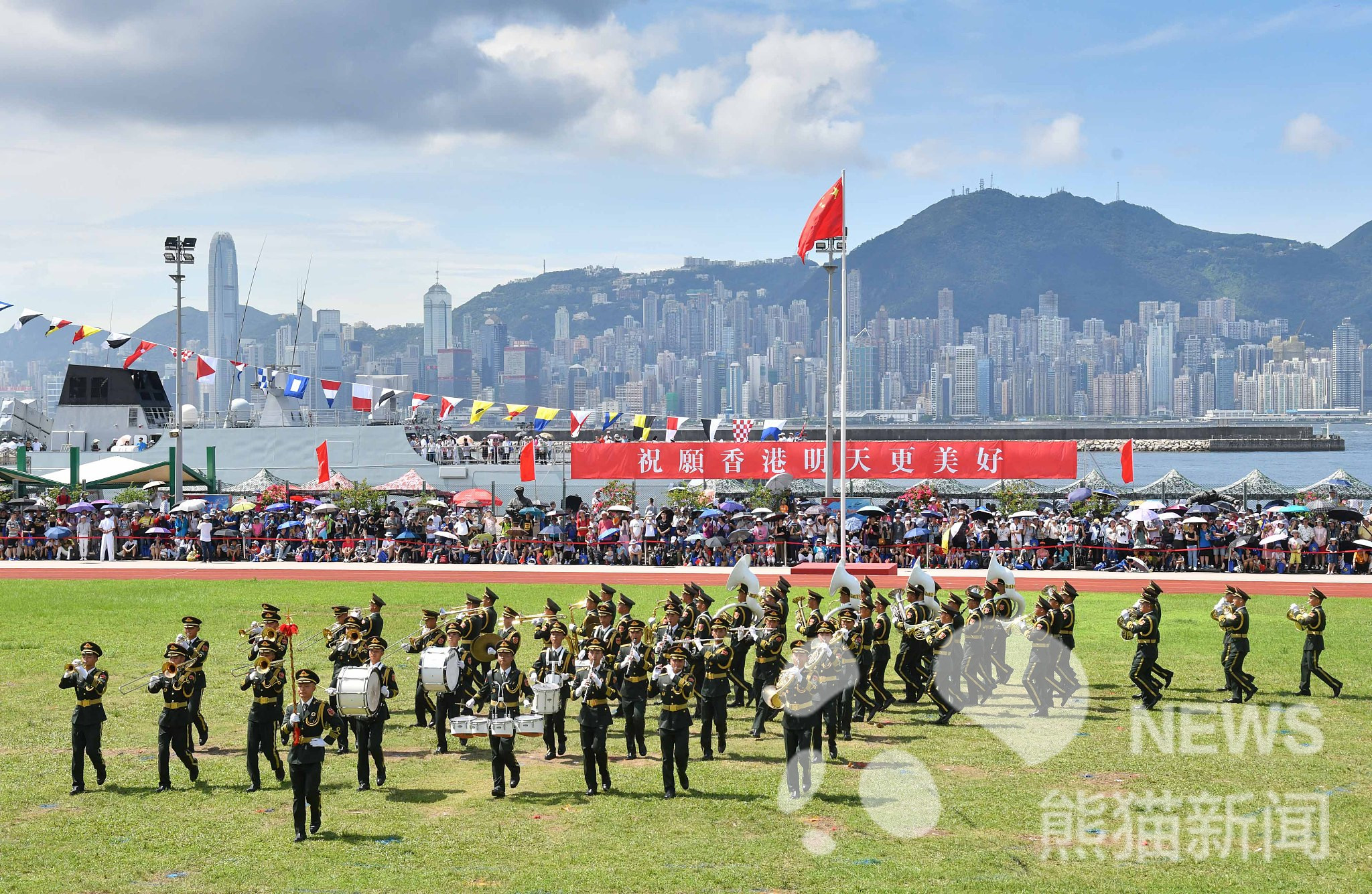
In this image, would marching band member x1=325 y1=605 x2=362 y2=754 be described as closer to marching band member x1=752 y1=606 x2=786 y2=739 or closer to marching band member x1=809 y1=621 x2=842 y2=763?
marching band member x1=752 y1=606 x2=786 y2=739

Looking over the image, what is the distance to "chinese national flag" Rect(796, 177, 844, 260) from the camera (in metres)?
28.5

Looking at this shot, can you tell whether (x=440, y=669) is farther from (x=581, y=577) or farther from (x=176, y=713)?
(x=581, y=577)

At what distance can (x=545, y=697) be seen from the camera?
1280 cm

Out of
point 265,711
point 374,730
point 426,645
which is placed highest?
point 426,645

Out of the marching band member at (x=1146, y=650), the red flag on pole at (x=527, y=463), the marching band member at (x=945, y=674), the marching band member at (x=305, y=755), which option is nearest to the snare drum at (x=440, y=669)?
the marching band member at (x=305, y=755)

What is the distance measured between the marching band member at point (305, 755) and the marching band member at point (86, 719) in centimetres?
294

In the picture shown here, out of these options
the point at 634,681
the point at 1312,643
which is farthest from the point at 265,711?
the point at 1312,643

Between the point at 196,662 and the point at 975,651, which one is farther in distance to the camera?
the point at 975,651

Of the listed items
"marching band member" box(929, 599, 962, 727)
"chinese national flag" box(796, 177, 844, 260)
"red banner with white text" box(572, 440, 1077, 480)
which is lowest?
"marching band member" box(929, 599, 962, 727)

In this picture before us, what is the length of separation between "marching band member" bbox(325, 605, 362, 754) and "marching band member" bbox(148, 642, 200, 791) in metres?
1.56

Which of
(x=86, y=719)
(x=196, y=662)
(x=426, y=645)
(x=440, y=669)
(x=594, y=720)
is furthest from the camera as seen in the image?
(x=426, y=645)

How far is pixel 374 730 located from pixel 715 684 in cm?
403

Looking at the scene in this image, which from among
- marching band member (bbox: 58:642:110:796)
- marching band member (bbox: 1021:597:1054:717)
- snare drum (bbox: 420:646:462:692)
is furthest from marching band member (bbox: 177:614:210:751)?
marching band member (bbox: 1021:597:1054:717)

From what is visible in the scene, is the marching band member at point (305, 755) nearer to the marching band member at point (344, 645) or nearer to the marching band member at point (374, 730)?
the marching band member at point (374, 730)
